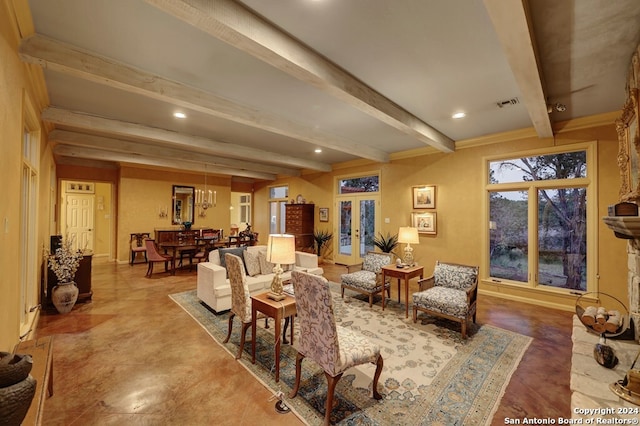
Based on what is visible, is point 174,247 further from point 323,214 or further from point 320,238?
point 323,214

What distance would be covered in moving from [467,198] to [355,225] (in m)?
2.95

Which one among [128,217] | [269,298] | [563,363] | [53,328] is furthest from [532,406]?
[128,217]

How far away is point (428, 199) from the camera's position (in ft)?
18.9

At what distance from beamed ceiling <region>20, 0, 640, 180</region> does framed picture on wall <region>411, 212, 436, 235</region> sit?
6.42ft

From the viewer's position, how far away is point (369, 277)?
4.34m

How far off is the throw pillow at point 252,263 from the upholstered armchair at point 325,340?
2487mm

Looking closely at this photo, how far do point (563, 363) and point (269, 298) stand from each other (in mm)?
2947

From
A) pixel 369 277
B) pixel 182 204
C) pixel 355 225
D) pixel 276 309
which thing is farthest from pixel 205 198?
pixel 276 309

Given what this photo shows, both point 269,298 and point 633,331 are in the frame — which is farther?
point 269,298

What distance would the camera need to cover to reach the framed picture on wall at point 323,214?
26.5ft

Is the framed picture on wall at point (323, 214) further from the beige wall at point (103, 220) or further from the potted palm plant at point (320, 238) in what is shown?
the beige wall at point (103, 220)

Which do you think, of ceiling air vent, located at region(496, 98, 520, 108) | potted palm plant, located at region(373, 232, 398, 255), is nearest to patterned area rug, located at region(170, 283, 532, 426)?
potted palm plant, located at region(373, 232, 398, 255)

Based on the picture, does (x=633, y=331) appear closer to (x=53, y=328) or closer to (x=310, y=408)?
(x=310, y=408)

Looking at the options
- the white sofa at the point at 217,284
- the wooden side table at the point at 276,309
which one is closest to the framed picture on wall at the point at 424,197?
the white sofa at the point at 217,284
